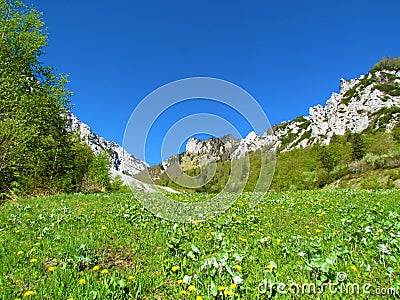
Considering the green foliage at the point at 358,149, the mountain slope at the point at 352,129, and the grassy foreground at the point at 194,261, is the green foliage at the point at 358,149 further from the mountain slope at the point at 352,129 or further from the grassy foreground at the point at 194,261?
the grassy foreground at the point at 194,261

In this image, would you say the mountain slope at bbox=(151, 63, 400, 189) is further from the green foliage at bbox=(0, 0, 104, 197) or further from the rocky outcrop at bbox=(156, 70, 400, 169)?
the green foliage at bbox=(0, 0, 104, 197)

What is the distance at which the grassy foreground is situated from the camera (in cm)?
398

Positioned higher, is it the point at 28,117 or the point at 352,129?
the point at 352,129

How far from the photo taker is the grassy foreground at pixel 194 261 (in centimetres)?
398

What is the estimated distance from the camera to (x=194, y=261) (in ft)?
17.2

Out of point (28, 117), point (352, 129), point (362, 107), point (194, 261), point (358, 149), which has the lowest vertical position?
point (194, 261)

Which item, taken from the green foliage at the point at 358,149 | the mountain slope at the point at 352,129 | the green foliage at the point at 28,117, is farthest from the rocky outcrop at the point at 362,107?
the green foliage at the point at 28,117

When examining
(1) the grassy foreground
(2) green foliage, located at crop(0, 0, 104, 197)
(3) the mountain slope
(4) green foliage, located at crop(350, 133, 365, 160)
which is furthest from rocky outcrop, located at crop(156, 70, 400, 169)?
(1) the grassy foreground

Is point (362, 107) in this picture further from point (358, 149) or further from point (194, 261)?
point (194, 261)

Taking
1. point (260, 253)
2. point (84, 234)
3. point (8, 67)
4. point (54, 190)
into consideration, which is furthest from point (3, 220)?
point (8, 67)

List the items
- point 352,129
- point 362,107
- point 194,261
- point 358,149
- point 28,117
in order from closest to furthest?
point 194,261
point 28,117
point 358,149
point 352,129
point 362,107

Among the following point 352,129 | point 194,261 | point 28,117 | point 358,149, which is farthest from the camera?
point 352,129

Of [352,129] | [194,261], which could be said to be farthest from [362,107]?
[194,261]

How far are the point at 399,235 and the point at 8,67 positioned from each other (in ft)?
87.1
